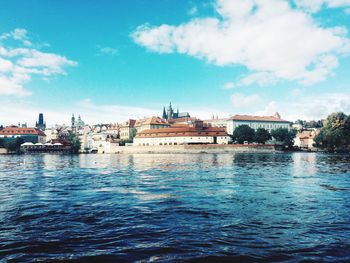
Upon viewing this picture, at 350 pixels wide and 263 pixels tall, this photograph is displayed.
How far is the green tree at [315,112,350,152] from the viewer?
316 ft

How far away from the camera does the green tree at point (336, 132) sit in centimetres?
9625

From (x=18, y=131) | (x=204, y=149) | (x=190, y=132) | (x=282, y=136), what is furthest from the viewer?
(x=18, y=131)

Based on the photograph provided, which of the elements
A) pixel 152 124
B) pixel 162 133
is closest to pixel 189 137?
pixel 162 133

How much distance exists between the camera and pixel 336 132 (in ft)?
315

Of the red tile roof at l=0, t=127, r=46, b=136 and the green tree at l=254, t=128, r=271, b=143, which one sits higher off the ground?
the red tile roof at l=0, t=127, r=46, b=136

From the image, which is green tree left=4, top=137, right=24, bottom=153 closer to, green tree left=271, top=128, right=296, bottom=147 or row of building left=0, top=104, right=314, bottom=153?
row of building left=0, top=104, right=314, bottom=153

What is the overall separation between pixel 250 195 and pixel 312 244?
28.4 ft

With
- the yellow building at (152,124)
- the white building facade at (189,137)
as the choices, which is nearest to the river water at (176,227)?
the white building facade at (189,137)

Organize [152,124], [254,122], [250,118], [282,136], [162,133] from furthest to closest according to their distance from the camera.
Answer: [254,122], [250,118], [152,124], [162,133], [282,136]

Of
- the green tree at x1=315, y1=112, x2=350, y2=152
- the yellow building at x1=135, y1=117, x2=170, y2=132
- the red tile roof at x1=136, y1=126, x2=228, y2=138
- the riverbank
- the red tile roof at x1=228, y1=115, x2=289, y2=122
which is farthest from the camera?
the red tile roof at x1=228, y1=115, x2=289, y2=122

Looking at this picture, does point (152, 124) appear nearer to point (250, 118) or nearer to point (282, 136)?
point (250, 118)

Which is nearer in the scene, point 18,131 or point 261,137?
point 261,137

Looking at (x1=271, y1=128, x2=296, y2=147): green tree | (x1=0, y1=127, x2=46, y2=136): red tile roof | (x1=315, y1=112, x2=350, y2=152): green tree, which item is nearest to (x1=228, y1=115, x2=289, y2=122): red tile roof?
(x1=271, y1=128, x2=296, y2=147): green tree

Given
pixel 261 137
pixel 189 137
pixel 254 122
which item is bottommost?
pixel 261 137
